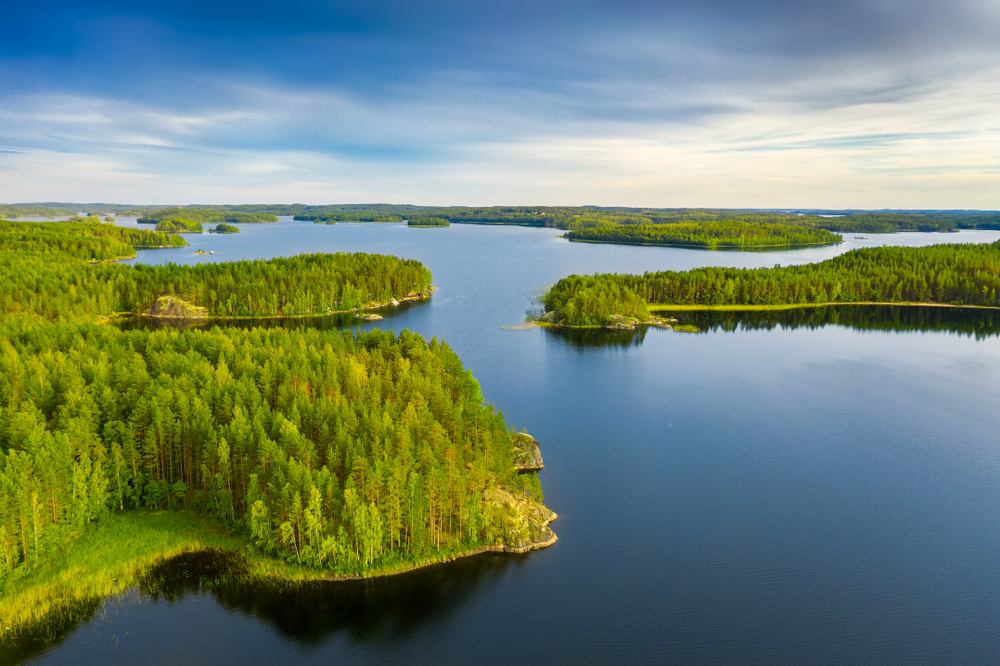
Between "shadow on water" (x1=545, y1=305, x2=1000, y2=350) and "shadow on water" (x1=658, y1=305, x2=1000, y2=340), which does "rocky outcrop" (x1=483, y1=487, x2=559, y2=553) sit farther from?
"shadow on water" (x1=658, y1=305, x2=1000, y2=340)

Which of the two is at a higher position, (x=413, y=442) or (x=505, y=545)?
(x=413, y=442)

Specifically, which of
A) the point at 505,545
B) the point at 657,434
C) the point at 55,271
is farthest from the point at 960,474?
the point at 55,271

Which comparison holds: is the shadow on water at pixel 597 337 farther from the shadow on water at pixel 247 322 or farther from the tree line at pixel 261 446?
the tree line at pixel 261 446

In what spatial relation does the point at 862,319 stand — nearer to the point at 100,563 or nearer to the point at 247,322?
the point at 247,322

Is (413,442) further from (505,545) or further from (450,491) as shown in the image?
(505,545)

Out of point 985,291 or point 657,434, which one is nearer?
point 657,434

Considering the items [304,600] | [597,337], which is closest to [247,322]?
[597,337]

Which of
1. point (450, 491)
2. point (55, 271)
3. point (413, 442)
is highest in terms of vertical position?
point (55, 271)

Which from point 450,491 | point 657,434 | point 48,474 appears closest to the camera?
point 48,474
